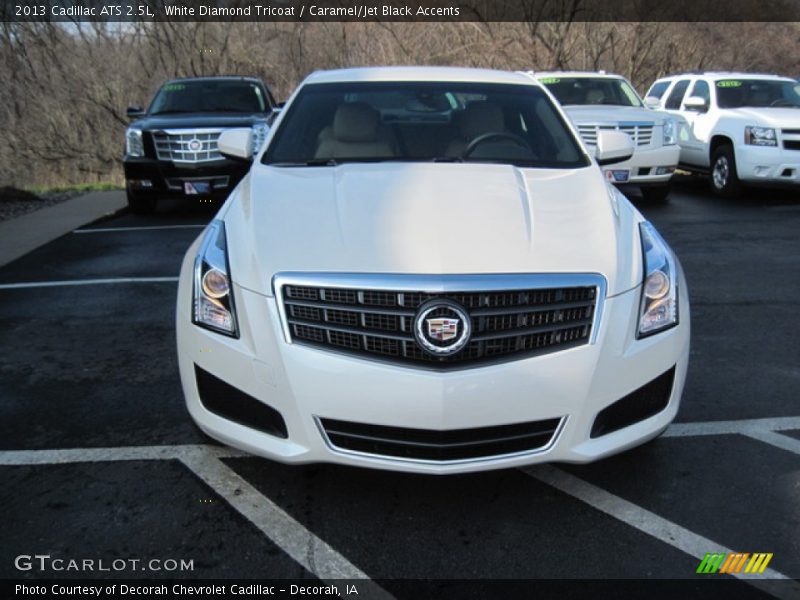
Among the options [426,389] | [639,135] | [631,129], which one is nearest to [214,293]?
[426,389]

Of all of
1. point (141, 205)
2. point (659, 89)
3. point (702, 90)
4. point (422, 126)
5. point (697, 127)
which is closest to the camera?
point (422, 126)

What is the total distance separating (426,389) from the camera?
2631 mm

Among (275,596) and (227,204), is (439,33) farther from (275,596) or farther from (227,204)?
(275,596)

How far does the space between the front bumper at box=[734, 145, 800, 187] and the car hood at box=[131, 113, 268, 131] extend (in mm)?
6881

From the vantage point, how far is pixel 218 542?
9.16 feet

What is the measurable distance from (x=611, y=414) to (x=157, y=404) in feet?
7.93

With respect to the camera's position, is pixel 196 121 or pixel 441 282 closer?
pixel 441 282

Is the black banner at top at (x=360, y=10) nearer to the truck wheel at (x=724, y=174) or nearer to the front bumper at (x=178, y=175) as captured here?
the truck wheel at (x=724, y=174)

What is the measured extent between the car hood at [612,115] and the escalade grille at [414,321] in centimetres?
797

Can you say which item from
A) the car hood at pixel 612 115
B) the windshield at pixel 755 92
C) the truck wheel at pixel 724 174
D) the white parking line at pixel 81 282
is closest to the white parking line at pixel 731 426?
the white parking line at pixel 81 282

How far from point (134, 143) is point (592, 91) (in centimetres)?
689

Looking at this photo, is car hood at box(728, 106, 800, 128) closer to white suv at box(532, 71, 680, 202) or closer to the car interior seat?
white suv at box(532, 71, 680, 202)

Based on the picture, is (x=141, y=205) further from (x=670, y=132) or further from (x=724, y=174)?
(x=724, y=174)

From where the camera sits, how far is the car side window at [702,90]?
1211 centimetres
